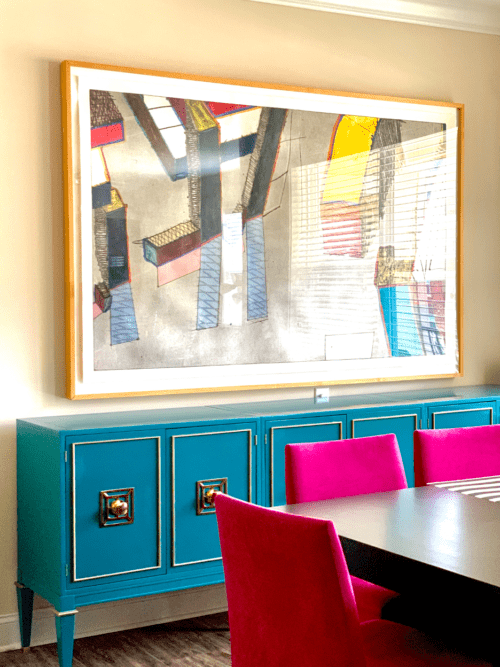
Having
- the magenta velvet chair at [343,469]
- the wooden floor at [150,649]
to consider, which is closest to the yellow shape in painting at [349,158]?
the magenta velvet chair at [343,469]

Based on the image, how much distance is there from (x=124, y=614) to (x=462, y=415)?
6.12ft

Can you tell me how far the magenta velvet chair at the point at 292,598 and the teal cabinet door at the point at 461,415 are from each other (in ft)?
6.99

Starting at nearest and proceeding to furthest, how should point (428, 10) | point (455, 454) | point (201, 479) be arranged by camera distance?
point (455, 454)
point (201, 479)
point (428, 10)

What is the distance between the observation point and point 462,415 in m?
4.17

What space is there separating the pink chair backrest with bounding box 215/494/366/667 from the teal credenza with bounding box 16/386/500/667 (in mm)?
1443

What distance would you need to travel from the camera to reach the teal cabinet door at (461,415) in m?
4.10

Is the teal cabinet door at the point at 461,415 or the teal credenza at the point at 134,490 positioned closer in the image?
the teal credenza at the point at 134,490

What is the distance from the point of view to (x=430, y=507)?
94.3 inches

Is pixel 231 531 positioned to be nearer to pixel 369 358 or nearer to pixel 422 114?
pixel 369 358

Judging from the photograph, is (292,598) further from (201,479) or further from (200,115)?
Result: (200,115)

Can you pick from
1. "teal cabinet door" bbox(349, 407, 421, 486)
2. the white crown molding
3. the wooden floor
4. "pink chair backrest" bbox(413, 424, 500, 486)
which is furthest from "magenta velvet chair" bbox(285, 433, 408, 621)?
the white crown molding

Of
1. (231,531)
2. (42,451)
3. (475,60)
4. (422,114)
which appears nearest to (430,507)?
(231,531)

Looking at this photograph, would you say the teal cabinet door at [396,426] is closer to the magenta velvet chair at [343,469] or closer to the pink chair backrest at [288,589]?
the magenta velvet chair at [343,469]

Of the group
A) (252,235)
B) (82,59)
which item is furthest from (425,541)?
(82,59)
